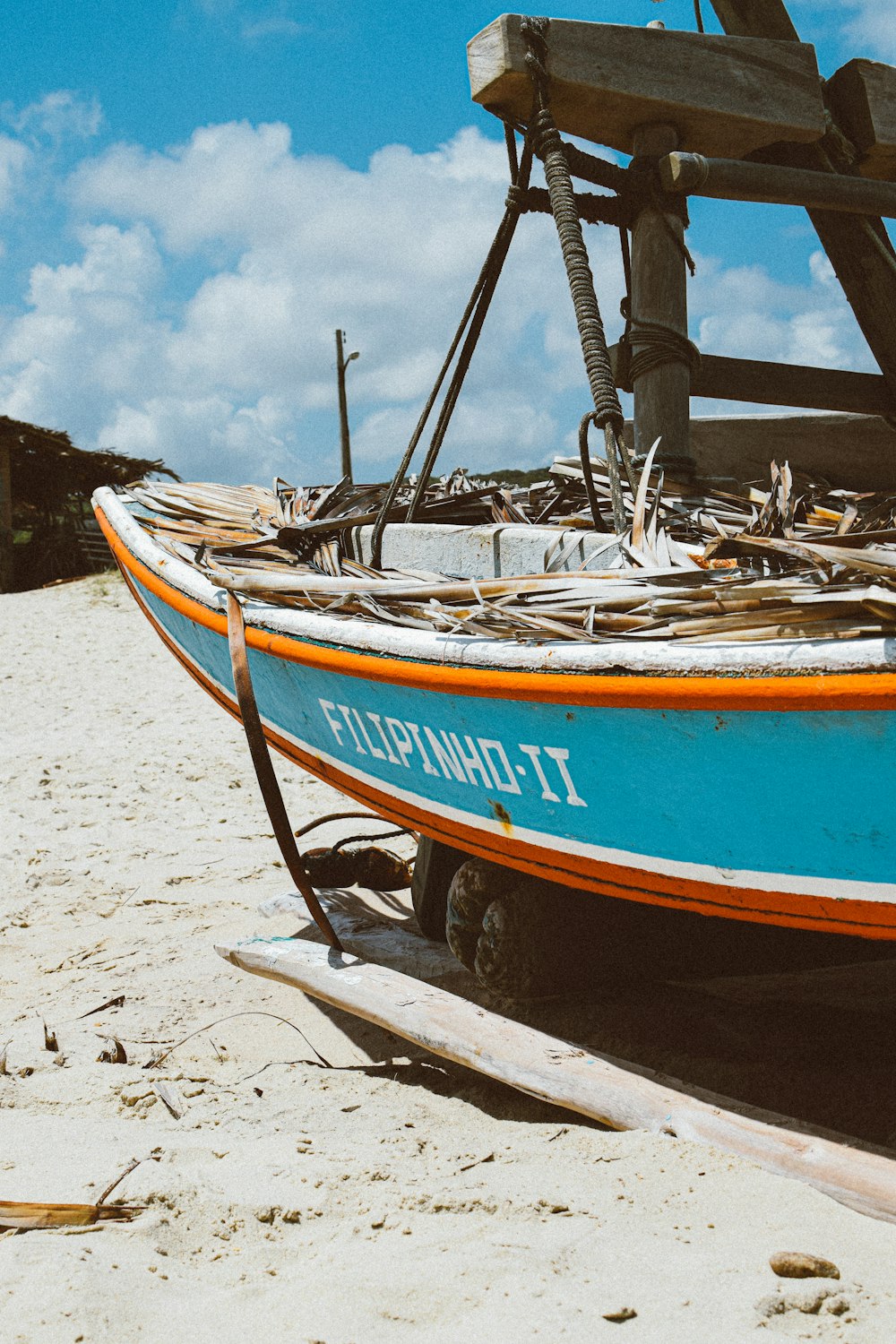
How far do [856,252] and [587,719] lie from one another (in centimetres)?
387

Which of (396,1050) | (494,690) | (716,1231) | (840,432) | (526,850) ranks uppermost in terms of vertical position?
(840,432)

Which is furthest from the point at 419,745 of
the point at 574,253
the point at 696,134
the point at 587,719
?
the point at 696,134

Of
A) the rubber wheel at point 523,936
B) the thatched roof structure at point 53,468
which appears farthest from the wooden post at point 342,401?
the rubber wheel at point 523,936

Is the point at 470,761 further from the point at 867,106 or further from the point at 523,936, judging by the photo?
the point at 867,106

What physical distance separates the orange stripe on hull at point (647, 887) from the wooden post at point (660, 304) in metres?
1.98

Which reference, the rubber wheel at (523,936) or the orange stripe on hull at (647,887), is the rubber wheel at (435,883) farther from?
the orange stripe on hull at (647,887)

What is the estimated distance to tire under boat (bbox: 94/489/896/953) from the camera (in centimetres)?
157

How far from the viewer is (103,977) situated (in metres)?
3.31

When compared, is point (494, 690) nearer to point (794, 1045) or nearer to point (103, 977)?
point (794, 1045)

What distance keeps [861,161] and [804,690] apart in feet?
13.0

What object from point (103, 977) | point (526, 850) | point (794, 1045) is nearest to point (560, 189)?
point (526, 850)

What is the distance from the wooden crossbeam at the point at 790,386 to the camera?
4.34 m

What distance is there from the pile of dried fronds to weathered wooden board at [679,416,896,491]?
91cm

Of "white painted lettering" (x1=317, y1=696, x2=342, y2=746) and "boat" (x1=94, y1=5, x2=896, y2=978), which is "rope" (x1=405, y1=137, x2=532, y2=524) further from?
"white painted lettering" (x1=317, y1=696, x2=342, y2=746)
